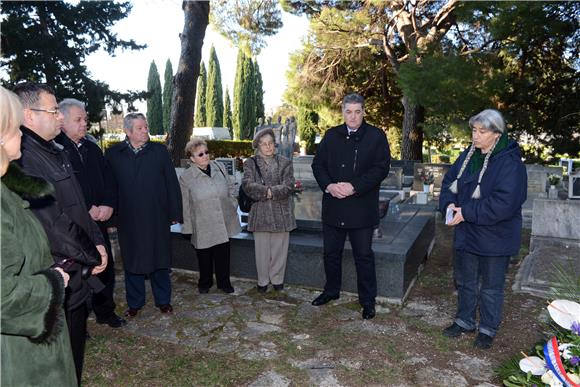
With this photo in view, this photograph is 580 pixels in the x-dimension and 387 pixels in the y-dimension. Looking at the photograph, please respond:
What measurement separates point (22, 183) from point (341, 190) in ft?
9.02

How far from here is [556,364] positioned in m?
1.55

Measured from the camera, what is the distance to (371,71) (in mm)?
18578

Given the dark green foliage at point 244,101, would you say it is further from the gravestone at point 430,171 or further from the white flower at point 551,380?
the white flower at point 551,380

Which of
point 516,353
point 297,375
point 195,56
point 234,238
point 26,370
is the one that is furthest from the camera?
point 195,56

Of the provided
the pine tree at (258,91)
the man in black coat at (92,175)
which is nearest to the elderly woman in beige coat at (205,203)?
the man in black coat at (92,175)

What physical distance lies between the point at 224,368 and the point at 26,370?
73.1 inches

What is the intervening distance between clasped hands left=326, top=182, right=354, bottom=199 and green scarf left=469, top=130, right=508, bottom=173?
98 centimetres

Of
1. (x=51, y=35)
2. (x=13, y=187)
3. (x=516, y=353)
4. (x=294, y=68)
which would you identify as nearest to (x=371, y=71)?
(x=294, y=68)

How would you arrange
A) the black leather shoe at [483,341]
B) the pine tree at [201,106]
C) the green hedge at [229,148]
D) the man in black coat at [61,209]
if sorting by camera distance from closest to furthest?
the man in black coat at [61,209] → the black leather shoe at [483,341] → the green hedge at [229,148] → the pine tree at [201,106]

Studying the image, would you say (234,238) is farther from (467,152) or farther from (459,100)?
(459,100)

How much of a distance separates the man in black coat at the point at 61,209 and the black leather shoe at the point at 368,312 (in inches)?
94.8

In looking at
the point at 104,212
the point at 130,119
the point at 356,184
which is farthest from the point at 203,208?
the point at 356,184

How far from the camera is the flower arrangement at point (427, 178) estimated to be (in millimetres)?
12703

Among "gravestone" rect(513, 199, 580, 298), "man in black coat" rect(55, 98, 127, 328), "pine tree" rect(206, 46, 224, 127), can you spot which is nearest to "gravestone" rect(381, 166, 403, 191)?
"gravestone" rect(513, 199, 580, 298)
